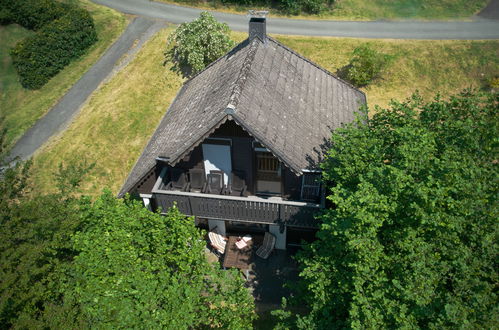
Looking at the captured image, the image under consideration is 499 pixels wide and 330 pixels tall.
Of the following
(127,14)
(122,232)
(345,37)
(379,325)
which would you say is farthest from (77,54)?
(379,325)

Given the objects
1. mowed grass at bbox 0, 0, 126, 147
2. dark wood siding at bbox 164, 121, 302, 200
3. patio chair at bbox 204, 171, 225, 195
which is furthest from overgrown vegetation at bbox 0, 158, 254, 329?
mowed grass at bbox 0, 0, 126, 147

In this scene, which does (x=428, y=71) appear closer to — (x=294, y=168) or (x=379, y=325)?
(x=294, y=168)

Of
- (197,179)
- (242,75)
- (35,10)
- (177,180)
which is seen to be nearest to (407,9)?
(242,75)

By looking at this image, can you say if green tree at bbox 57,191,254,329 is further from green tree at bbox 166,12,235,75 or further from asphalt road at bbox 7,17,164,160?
asphalt road at bbox 7,17,164,160

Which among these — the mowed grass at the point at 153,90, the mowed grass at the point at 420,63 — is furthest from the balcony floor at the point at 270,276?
the mowed grass at the point at 420,63

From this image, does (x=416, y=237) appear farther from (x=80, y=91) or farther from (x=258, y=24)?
(x=80, y=91)
